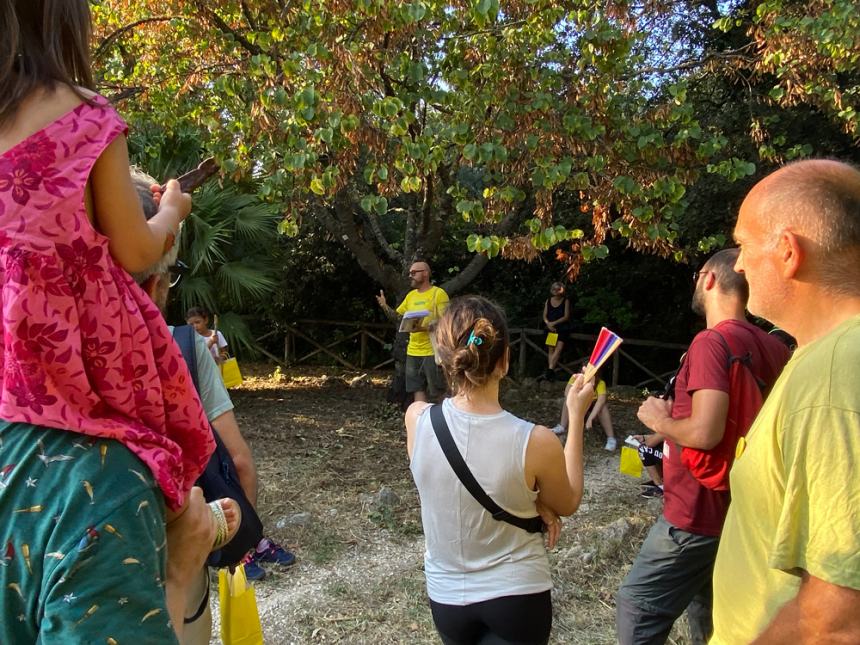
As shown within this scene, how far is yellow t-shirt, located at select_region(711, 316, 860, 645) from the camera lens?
1096mm

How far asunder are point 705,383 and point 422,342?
5.46m

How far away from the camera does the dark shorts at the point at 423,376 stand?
7.69 metres

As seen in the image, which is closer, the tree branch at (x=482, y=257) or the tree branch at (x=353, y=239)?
the tree branch at (x=482, y=257)

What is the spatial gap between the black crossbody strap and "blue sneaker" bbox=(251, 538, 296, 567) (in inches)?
114

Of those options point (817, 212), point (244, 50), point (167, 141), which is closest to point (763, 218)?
point (817, 212)

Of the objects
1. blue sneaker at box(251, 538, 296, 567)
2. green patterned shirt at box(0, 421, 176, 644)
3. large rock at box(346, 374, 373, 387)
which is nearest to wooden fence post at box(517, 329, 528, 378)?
large rock at box(346, 374, 373, 387)

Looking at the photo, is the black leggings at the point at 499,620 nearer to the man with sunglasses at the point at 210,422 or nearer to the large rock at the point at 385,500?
the man with sunglasses at the point at 210,422

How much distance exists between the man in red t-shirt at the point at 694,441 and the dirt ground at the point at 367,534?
40.1 inches

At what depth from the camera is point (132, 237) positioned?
1073 millimetres

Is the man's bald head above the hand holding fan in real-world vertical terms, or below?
above

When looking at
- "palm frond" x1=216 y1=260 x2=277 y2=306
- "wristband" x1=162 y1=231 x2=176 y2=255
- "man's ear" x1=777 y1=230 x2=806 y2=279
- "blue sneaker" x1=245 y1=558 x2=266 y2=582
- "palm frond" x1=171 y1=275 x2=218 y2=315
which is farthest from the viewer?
"palm frond" x1=216 y1=260 x2=277 y2=306

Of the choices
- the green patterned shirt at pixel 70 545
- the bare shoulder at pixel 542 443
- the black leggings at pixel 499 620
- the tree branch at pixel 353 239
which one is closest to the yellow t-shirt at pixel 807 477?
the bare shoulder at pixel 542 443

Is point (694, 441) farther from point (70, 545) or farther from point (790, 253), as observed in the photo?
point (70, 545)

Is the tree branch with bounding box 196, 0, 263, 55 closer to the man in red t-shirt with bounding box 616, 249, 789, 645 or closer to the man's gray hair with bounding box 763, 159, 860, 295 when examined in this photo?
the man in red t-shirt with bounding box 616, 249, 789, 645
